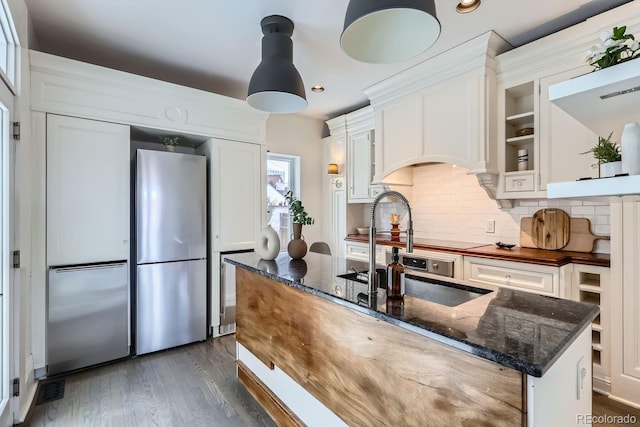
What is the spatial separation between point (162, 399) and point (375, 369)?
5.69 ft

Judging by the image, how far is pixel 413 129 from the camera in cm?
322

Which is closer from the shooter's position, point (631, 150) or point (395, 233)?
point (631, 150)

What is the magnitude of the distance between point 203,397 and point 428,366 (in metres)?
1.80

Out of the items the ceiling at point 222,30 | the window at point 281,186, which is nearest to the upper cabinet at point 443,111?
the ceiling at point 222,30

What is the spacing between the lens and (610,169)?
105cm

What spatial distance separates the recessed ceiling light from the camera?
84.1 inches

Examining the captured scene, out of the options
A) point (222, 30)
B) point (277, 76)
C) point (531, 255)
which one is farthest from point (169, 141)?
point (531, 255)

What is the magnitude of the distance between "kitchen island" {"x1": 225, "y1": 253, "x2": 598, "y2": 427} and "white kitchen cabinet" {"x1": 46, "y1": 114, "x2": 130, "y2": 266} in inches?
66.7

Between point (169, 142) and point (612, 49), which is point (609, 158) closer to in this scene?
point (612, 49)

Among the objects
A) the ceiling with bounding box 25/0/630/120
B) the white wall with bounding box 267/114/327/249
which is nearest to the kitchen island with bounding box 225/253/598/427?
the ceiling with bounding box 25/0/630/120

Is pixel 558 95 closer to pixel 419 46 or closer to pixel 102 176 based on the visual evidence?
pixel 419 46

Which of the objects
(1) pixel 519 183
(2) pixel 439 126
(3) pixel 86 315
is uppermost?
(2) pixel 439 126

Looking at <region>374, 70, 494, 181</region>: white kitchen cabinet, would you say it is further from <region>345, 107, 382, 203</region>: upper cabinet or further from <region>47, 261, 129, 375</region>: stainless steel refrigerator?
<region>47, 261, 129, 375</region>: stainless steel refrigerator
